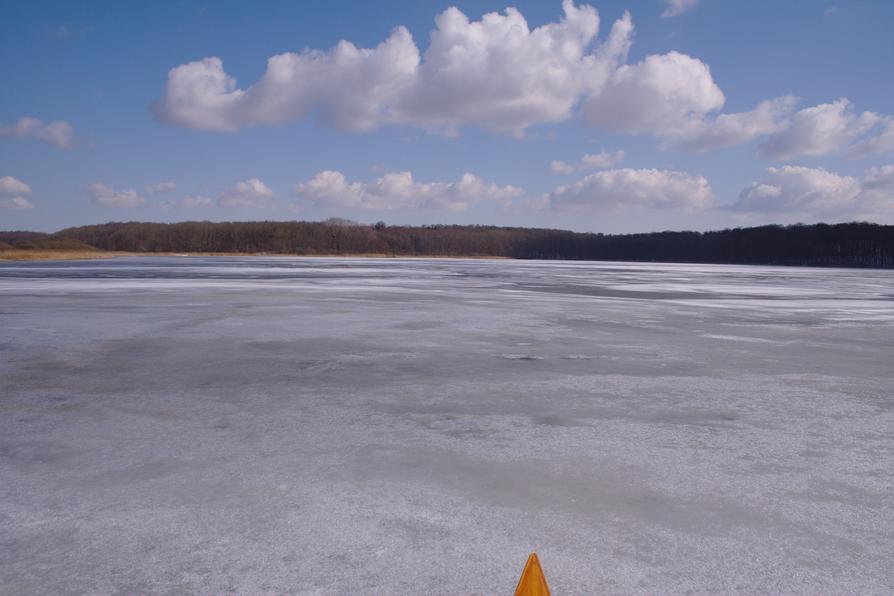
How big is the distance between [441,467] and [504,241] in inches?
5582

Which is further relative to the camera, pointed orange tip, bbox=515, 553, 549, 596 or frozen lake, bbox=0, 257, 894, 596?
frozen lake, bbox=0, 257, 894, 596

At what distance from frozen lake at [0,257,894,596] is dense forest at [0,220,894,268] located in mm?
90996

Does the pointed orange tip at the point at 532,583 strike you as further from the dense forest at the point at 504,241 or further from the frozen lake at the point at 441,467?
the dense forest at the point at 504,241

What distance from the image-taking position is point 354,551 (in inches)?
105

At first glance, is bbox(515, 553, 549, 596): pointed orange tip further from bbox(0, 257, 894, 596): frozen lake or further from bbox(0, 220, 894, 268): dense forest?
bbox(0, 220, 894, 268): dense forest

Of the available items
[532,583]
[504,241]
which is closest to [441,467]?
[532,583]

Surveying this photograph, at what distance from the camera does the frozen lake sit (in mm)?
2557

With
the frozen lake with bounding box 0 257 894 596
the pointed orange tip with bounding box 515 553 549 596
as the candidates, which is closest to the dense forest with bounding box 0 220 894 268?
the frozen lake with bounding box 0 257 894 596

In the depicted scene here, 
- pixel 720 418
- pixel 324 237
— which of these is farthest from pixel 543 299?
pixel 324 237

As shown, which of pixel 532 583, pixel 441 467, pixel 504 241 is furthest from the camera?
pixel 504 241

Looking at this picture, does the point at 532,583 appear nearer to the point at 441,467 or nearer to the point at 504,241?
the point at 441,467

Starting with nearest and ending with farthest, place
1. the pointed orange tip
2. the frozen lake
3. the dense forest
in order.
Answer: the pointed orange tip → the frozen lake → the dense forest

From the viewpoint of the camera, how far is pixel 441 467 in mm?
3711

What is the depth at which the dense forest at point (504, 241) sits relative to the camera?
9281cm
